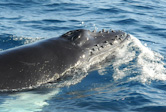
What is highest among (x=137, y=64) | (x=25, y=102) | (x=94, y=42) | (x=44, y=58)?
(x=94, y=42)

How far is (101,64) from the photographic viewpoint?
10602mm

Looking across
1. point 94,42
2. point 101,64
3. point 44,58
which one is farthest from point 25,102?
point 101,64

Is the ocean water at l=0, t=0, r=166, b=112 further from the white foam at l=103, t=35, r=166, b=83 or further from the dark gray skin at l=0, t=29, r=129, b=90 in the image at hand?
the dark gray skin at l=0, t=29, r=129, b=90

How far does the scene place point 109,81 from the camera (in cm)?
987

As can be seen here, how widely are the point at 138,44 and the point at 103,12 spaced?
9871mm

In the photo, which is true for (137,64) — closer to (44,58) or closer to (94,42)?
(94,42)

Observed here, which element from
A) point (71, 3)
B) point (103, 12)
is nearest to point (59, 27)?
point (103, 12)

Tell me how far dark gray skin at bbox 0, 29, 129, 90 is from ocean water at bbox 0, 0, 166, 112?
0.34m

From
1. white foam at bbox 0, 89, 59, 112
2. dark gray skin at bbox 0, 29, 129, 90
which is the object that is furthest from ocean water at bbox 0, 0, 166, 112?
dark gray skin at bbox 0, 29, 129, 90

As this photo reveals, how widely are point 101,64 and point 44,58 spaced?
2424mm

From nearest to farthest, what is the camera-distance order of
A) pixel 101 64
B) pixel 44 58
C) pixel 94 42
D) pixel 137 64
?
pixel 44 58 < pixel 94 42 < pixel 101 64 < pixel 137 64

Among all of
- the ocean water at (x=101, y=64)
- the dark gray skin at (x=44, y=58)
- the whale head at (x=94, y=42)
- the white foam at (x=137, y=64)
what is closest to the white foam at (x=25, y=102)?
the ocean water at (x=101, y=64)

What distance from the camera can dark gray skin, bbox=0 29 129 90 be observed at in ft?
27.5

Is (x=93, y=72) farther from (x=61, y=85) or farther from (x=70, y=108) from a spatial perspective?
(x=70, y=108)
